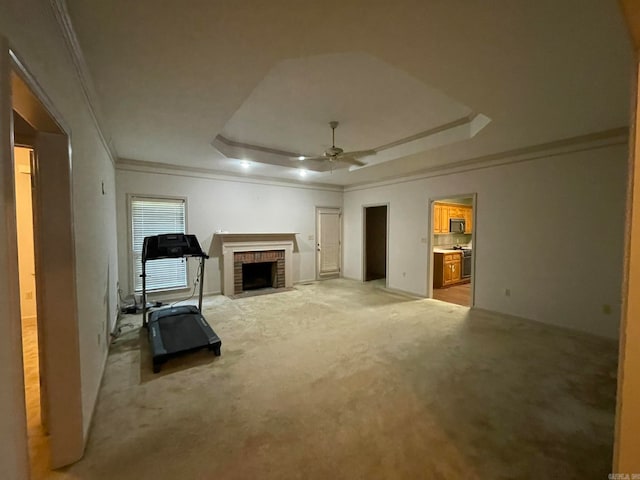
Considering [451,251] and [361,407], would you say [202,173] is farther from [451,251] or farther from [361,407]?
[451,251]

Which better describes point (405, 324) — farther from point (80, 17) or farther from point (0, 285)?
point (80, 17)

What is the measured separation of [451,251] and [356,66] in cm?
564

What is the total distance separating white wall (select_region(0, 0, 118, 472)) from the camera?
1.09m

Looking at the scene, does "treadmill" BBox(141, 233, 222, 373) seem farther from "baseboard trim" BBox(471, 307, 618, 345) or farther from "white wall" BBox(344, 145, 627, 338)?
"white wall" BBox(344, 145, 627, 338)

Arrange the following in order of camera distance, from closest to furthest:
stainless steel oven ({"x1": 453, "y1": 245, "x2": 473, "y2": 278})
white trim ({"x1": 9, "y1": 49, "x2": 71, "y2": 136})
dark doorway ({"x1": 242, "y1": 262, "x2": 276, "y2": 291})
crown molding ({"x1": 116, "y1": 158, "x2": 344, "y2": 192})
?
white trim ({"x1": 9, "y1": 49, "x2": 71, "y2": 136}), crown molding ({"x1": 116, "y1": 158, "x2": 344, "y2": 192}), dark doorway ({"x1": 242, "y1": 262, "x2": 276, "y2": 291}), stainless steel oven ({"x1": 453, "y1": 245, "x2": 473, "y2": 278})

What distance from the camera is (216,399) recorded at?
91.7 inches

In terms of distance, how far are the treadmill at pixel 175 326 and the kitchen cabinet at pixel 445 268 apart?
5.30m

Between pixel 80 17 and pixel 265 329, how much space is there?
3.49 m

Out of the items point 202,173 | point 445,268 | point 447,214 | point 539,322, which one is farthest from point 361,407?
point 447,214

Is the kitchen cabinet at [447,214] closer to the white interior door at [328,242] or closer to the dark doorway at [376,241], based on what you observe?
the dark doorway at [376,241]

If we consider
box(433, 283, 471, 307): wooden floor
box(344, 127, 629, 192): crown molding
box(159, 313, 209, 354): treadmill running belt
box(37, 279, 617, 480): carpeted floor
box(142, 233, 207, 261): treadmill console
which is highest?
box(344, 127, 629, 192): crown molding

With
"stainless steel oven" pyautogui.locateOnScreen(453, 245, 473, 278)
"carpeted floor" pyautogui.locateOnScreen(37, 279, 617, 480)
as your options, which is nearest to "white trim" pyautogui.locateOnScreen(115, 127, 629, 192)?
"carpeted floor" pyautogui.locateOnScreen(37, 279, 617, 480)

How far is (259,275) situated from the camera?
673 centimetres

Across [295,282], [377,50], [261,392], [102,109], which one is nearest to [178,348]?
[261,392]
